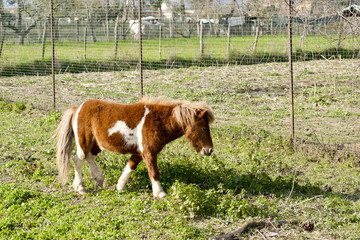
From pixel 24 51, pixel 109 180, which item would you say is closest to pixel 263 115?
pixel 109 180

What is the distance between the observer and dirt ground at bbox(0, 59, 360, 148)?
955 centimetres

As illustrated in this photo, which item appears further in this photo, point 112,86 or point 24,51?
point 24,51

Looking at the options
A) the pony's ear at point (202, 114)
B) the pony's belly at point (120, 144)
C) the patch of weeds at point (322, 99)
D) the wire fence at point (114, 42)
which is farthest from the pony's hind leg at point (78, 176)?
the wire fence at point (114, 42)

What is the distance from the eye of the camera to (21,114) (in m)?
11.2

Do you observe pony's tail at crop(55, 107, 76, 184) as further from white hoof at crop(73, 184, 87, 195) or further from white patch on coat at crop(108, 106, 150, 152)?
white patch on coat at crop(108, 106, 150, 152)

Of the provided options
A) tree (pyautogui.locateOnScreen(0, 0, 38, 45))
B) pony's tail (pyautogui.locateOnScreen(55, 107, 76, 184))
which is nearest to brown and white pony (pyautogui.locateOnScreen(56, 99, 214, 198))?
pony's tail (pyautogui.locateOnScreen(55, 107, 76, 184))

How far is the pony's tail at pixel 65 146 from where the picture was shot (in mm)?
6289

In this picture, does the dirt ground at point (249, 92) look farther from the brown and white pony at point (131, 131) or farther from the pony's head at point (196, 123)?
the brown and white pony at point (131, 131)

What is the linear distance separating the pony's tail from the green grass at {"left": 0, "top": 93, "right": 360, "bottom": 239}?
27cm

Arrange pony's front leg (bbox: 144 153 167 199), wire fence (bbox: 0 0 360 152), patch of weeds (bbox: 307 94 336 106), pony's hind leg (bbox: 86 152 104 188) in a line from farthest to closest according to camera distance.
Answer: wire fence (bbox: 0 0 360 152) → patch of weeds (bbox: 307 94 336 106) → pony's hind leg (bbox: 86 152 104 188) → pony's front leg (bbox: 144 153 167 199)

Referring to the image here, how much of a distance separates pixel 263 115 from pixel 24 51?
1076 cm

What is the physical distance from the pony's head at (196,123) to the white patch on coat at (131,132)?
1.73 ft

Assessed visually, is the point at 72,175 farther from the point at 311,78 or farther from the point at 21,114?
the point at 311,78

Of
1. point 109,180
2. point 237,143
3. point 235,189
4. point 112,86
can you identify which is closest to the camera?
point 235,189
